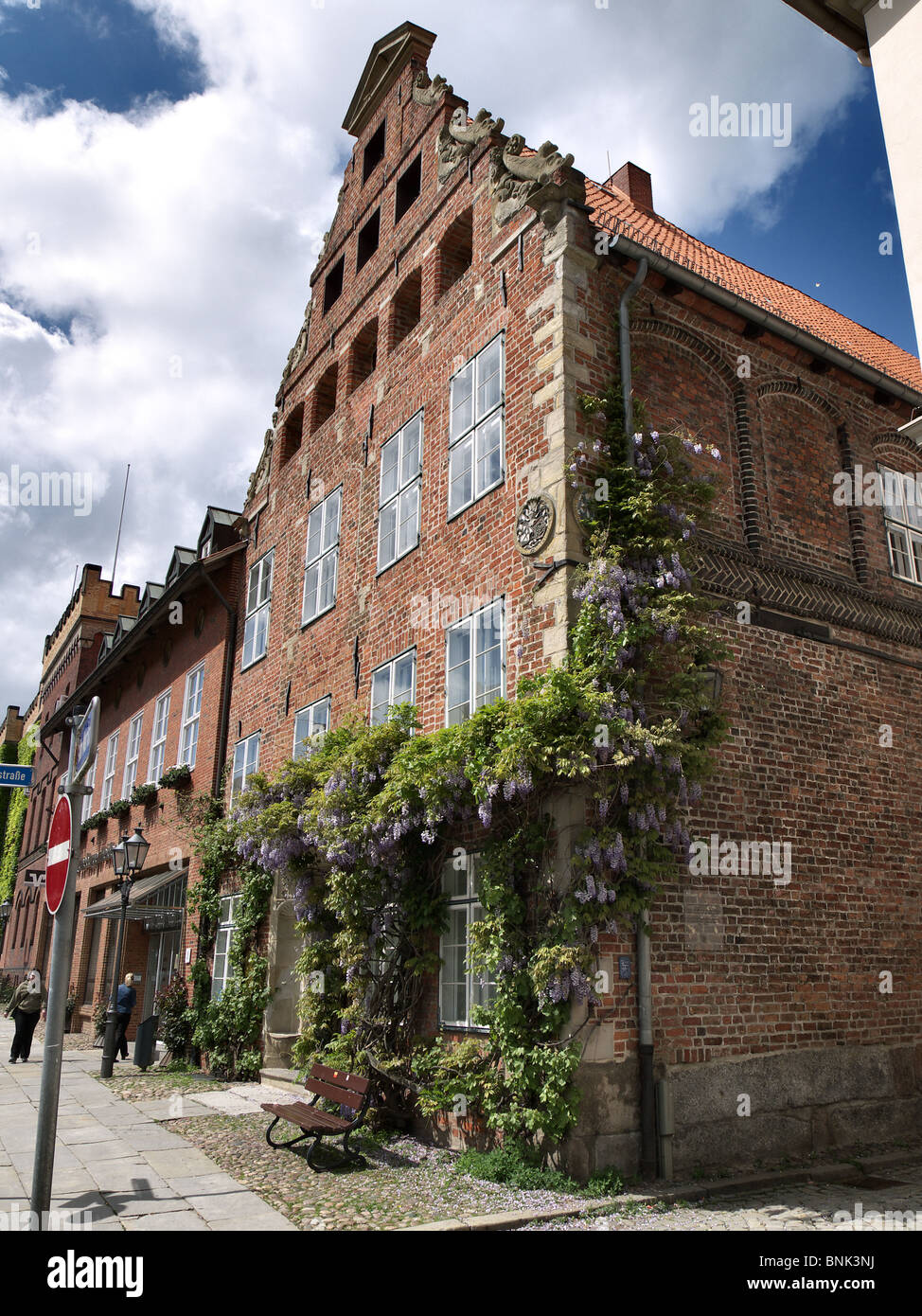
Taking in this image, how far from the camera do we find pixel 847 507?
11141 millimetres

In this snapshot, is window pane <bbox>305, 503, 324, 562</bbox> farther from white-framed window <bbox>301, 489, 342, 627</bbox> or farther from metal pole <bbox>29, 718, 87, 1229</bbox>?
metal pole <bbox>29, 718, 87, 1229</bbox>

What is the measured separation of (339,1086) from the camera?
8.50 m

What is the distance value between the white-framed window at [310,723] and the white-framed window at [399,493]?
7.50ft

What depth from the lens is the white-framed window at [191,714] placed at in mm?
18263

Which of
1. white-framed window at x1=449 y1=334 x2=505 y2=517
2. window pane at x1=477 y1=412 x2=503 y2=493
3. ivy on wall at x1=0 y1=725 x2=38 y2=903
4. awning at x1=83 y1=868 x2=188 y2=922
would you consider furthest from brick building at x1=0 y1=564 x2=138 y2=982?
window pane at x1=477 y1=412 x2=503 y2=493

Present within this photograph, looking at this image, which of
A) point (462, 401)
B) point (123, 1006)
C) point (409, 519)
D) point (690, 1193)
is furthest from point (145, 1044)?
point (462, 401)

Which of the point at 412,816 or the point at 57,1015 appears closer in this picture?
the point at 57,1015

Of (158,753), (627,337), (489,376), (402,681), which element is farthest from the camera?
(158,753)

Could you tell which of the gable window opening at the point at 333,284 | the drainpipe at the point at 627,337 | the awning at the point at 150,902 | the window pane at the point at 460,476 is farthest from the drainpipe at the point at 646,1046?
the gable window opening at the point at 333,284

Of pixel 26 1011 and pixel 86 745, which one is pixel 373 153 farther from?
pixel 26 1011

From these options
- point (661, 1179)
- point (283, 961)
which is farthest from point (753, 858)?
point (283, 961)

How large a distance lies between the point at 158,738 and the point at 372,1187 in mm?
14754
